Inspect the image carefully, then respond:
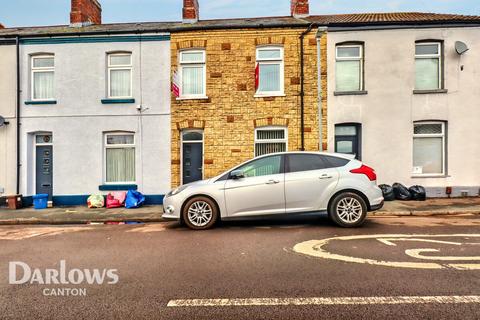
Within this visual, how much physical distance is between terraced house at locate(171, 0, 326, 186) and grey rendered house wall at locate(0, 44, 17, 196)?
21.6 feet

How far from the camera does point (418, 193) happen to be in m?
12.0

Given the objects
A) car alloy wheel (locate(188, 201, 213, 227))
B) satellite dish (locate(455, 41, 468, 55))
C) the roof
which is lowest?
car alloy wheel (locate(188, 201, 213, 227))

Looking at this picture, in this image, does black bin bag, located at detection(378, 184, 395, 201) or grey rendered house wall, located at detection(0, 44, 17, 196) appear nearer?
black bin bag, located at detection(378, 184, 395, 201)

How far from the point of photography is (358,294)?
3680mm

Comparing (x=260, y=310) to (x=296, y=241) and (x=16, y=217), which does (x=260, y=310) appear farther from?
(x=16, y=217)

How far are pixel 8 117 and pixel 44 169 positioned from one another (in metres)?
2.54

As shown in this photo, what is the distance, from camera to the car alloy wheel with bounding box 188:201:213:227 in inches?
303

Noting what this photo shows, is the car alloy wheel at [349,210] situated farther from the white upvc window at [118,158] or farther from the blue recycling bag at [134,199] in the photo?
the white upvc window at [118,158]

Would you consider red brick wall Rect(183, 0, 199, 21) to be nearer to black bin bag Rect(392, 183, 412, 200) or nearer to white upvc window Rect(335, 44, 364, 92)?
white upvc window Rect(335, 44, 364, 92)

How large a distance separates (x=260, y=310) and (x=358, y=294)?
1.17 meters

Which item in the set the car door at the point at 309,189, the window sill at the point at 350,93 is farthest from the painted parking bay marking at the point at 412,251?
the window sill at the point at 350,93

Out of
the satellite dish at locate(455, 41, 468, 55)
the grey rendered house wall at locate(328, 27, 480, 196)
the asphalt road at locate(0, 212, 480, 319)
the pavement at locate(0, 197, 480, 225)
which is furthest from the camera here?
the grey rendered house wall at locate(328, 27, 480, 196)

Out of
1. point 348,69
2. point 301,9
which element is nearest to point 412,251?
point 348,69

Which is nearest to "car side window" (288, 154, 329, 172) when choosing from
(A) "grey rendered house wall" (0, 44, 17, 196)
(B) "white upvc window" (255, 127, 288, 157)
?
(B) "white upvc window" (255, 127, 288, 157)
